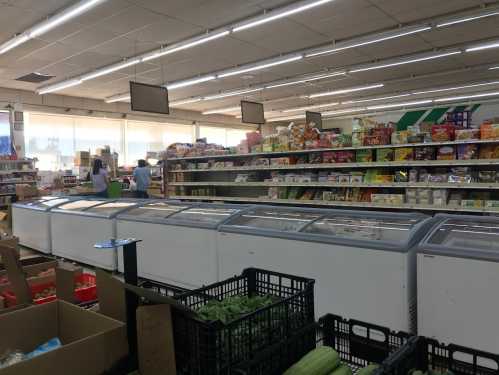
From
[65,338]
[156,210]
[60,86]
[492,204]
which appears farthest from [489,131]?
[60,86]

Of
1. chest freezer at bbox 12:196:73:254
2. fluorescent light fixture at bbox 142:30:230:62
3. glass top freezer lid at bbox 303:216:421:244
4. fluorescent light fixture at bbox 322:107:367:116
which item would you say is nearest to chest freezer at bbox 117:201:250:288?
glass top freezer lid at bbox 303:216:421:244

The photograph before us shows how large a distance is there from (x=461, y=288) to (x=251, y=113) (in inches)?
353

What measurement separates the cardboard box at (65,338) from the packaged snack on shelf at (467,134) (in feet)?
17.0

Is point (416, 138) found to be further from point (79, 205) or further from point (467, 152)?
point (79, 205)

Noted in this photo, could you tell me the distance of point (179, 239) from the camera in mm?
3982

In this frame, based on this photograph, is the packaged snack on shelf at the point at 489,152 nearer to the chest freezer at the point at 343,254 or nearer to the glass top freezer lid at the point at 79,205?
the chest freezer at the point at 343,254

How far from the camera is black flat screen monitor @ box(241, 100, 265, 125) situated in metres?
10.6

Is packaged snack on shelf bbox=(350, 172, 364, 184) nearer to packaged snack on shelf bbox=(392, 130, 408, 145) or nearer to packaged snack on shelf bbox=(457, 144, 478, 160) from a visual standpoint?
packaged snack on shelf bbox=(392, 130, 408, 145)

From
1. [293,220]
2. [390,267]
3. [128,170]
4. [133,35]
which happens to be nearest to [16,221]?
[133,35]

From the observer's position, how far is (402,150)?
232 inches

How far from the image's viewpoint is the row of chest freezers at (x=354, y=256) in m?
2.40

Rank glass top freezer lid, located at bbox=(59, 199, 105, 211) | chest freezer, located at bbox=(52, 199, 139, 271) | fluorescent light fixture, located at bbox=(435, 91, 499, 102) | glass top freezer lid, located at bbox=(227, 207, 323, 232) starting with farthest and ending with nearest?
fluorescent light fixture, located at bbox=(435, 91, 499, 102)
glass top freezer lid, located at bbox=(59, 199, 105, 211)
chest freezer, located at bbox=(52, 199, 139, 271)
glass top freezer lid, located at bbox=(227, 207, 323, 232)

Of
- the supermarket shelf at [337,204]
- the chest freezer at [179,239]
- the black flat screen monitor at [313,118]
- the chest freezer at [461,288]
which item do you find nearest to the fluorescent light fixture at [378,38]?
the supermarket shelf at [337,204]

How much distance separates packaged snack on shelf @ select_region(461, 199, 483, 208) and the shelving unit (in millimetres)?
16
